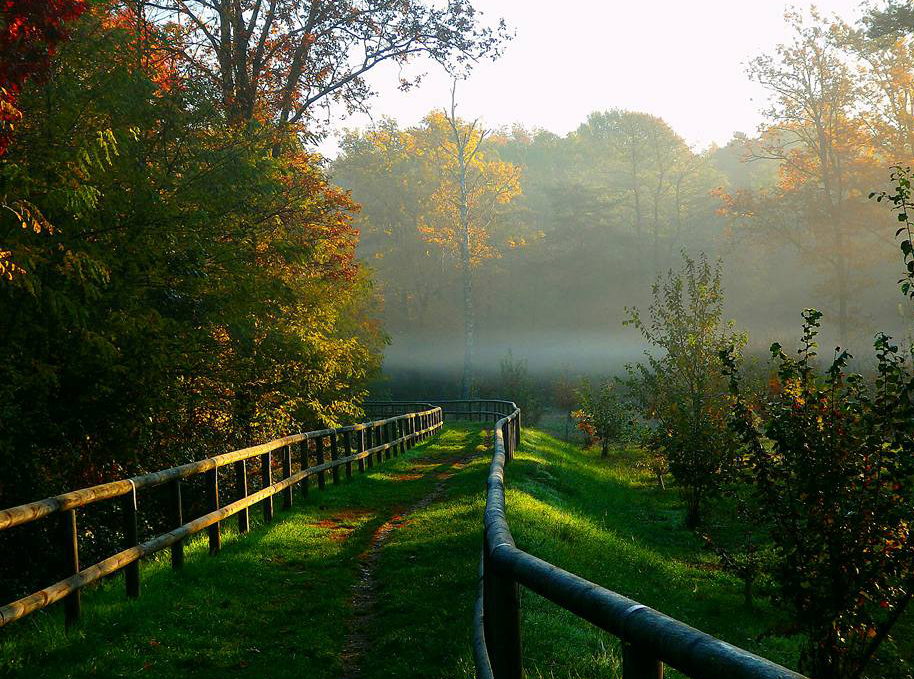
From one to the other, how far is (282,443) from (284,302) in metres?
2.58

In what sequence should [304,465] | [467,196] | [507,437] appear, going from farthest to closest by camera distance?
[467,196], [507,437], [304,465]

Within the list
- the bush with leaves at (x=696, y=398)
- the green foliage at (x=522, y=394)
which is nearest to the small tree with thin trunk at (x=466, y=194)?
the green foliage at (x=522, y=394)

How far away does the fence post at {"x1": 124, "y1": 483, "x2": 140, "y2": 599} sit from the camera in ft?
24.4

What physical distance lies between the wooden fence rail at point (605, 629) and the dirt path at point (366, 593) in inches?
90.9

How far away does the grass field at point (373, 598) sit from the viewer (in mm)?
6172

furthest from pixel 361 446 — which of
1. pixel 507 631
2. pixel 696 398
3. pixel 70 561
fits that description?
pixel 507 631

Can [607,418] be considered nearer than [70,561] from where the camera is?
No

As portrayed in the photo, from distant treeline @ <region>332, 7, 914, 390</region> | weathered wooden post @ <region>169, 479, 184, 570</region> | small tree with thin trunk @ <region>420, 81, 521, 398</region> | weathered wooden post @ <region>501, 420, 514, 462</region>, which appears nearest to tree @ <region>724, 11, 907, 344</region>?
distant treeline @ <region>332, 7, 914, 390</region>

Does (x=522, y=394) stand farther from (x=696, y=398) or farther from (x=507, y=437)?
(x=696, y=398)

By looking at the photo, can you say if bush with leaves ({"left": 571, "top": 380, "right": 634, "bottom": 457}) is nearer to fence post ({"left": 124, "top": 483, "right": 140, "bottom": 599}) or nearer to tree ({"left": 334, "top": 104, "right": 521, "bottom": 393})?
fence post ({"left": 124, "top": 483, "right": 140, "bottom": 599})

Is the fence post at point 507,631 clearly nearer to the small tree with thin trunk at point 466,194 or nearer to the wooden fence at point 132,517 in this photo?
the wooden fence at point 132,517

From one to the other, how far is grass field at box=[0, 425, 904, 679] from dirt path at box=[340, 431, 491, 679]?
0.03 m

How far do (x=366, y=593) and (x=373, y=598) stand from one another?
23cm

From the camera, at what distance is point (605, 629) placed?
2.30 metres
